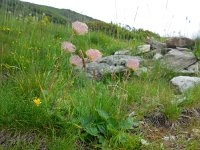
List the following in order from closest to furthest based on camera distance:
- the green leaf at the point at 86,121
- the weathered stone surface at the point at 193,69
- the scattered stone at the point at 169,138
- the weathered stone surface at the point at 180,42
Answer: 1. the green leaf at the point at 86,121
2. the scattered stone at the point at 169,138
3. the weathered stone surface at the point at 193,69
4. the weathered stone surface at the point at 180,42

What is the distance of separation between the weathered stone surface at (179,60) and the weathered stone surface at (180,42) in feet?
2.70

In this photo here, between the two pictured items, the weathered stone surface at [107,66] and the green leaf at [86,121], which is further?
the weathered stone surface at [107,66]

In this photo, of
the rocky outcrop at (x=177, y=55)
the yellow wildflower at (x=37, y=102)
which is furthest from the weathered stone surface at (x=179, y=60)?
the yellow wildflower at (x=37, y=102)

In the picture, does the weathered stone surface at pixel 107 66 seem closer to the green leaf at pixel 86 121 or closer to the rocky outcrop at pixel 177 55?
the rocky outcrop at pixel 177 55

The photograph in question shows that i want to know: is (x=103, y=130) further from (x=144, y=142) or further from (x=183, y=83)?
(x=183, y=83)

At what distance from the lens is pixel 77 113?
9.70 feet

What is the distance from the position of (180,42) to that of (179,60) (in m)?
1.28

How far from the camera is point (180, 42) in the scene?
7.37m

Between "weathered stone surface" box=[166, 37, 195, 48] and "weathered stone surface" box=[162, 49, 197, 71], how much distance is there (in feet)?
2.70

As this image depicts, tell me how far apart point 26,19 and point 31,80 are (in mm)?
5341

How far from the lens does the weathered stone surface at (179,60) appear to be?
5931 millimetres

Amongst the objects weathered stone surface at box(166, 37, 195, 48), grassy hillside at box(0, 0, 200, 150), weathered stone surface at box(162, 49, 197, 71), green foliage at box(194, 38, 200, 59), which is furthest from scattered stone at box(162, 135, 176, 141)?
weathered stone surface at box(166, 37, 195, 48)

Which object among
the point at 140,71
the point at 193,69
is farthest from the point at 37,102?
the point at 193,69

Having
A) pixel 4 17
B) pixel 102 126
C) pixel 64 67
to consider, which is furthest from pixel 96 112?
pixel 4 17
